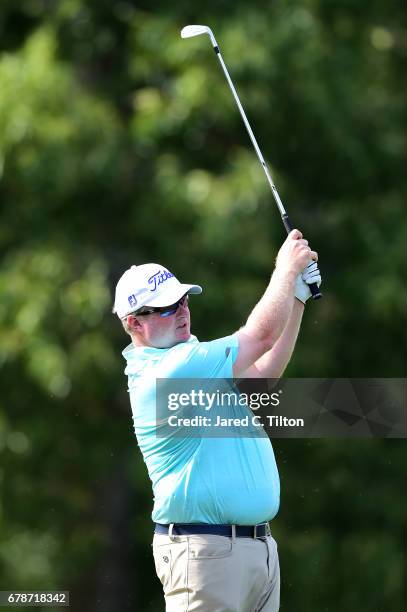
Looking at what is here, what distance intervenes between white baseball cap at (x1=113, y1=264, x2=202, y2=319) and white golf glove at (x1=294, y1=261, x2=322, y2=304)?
0.42 metres

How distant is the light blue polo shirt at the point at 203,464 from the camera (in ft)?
15.9

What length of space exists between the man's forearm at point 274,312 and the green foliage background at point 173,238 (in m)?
5.35

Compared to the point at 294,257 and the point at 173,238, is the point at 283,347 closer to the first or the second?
the point at 294,257

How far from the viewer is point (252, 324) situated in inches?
191

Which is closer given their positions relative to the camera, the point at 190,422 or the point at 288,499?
the point at 190,422

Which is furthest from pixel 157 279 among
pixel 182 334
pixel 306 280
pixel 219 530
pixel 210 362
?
pixel 219 530

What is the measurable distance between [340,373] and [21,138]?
3.26 metres

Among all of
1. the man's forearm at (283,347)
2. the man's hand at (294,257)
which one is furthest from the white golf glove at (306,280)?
the man's hand at (294,257)

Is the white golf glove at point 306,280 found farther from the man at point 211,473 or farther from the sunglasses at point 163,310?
the sunglasses at point 163,310

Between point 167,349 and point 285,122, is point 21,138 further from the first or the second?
point 167,349

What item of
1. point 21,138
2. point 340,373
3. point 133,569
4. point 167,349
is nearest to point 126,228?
point 21,138

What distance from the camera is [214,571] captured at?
4.83 metres

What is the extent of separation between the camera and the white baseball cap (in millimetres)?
5020

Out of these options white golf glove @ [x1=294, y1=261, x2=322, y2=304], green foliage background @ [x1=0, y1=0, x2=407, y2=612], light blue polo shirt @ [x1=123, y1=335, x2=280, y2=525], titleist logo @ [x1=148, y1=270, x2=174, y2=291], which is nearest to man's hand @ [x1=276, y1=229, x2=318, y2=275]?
white golf glove @ [x1=294, y1=261, x2=322, y2=304]
